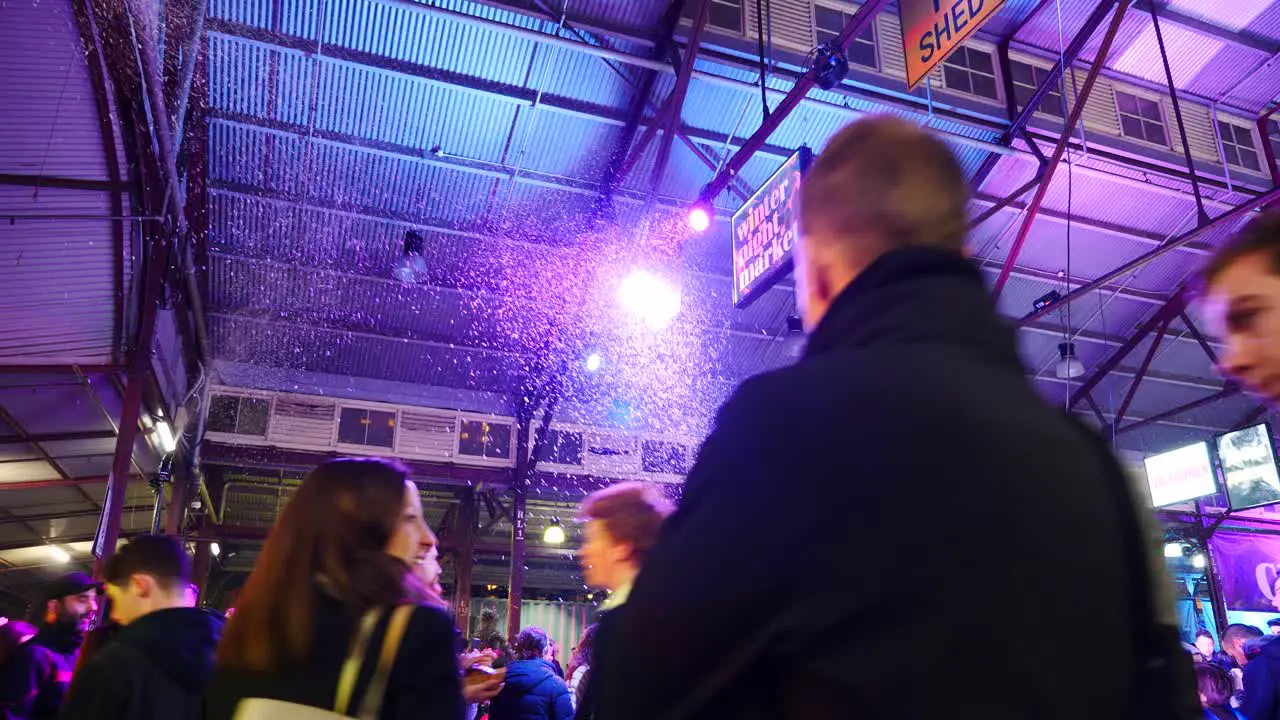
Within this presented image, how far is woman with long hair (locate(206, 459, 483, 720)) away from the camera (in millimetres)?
1522

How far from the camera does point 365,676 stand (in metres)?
1.51

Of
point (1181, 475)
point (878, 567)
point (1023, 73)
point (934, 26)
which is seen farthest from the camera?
point (1181, 475)

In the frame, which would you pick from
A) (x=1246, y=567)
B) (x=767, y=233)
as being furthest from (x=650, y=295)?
(x=1246, y=567)

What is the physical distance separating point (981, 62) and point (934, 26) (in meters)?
5.93

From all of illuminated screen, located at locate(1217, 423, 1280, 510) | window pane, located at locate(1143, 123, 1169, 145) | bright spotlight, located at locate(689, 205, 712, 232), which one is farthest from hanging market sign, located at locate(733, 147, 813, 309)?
illuminated screen, located at locate(1217, 423, 1280, 510)

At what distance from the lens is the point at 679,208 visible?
1071cm

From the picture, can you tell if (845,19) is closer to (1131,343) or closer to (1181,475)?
(1131,343)

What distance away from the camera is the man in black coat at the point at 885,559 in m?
0.60

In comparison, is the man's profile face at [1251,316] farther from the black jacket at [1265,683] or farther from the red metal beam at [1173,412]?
the red metal beam at [1173,412]

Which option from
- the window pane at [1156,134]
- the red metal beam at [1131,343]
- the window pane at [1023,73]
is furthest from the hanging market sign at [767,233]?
the red metal beam at [1131,343]

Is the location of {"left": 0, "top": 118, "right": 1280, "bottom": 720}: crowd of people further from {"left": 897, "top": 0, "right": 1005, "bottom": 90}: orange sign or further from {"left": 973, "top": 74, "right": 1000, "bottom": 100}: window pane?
{"left": 973, "top": 74, "right": 1000, "bottom": 100}: window pane

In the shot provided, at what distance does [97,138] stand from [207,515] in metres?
8.62

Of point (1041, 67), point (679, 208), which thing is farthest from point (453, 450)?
point (1041, 67)

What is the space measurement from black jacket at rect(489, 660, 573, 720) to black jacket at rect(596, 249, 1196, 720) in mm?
3754
